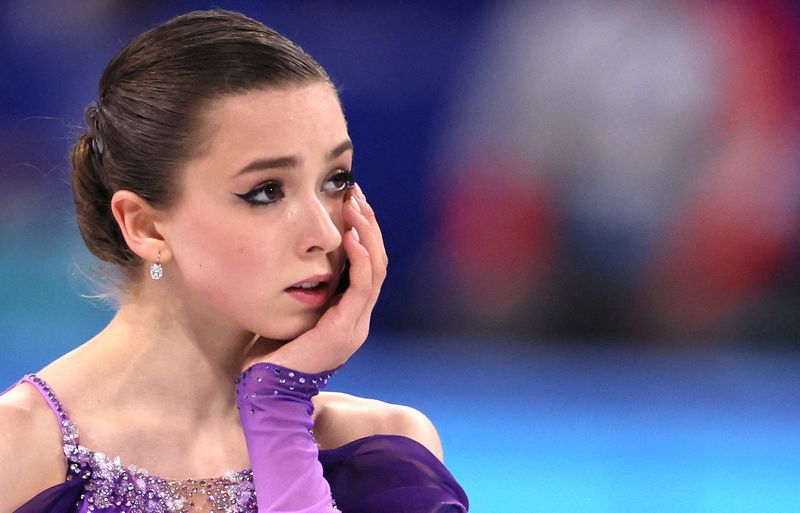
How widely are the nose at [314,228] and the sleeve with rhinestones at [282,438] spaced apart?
20cm

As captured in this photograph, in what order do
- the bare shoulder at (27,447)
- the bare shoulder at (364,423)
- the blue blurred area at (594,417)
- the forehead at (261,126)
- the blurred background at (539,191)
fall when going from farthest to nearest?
1. the blurred background at (539,191)
2. the blue blurred area at (594,417)
3. the bare shoulder at (364,423)
4. the forehead at (261,126)
5. the bare shoulder at (27,447)

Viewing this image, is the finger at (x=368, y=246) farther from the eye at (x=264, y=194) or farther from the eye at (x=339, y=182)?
the eye at (x=264, y=194)

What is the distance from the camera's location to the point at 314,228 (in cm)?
175

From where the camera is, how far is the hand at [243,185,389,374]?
1.81 metres

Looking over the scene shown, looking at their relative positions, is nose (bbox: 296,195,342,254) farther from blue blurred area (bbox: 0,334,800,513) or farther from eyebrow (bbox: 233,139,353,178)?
blue blurred area (bbox: 0,334,800,513)

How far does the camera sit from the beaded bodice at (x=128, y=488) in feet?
5.58

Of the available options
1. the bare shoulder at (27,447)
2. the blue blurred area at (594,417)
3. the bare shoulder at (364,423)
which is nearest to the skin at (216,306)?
the bare shoulder at (27,447)

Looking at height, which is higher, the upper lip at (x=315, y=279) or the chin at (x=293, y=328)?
the upper lip at (x=315, y=279)

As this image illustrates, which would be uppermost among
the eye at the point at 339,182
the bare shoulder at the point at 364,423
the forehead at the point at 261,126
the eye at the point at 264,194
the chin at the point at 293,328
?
the forehead at the point at 261,126

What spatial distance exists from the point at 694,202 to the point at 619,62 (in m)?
0.72

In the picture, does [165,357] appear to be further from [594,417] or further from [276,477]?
[594,417]

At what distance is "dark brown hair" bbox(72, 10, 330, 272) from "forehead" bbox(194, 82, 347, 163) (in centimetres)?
2

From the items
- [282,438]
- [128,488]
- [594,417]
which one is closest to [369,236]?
[282,438]

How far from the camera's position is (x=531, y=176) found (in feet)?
16.9
